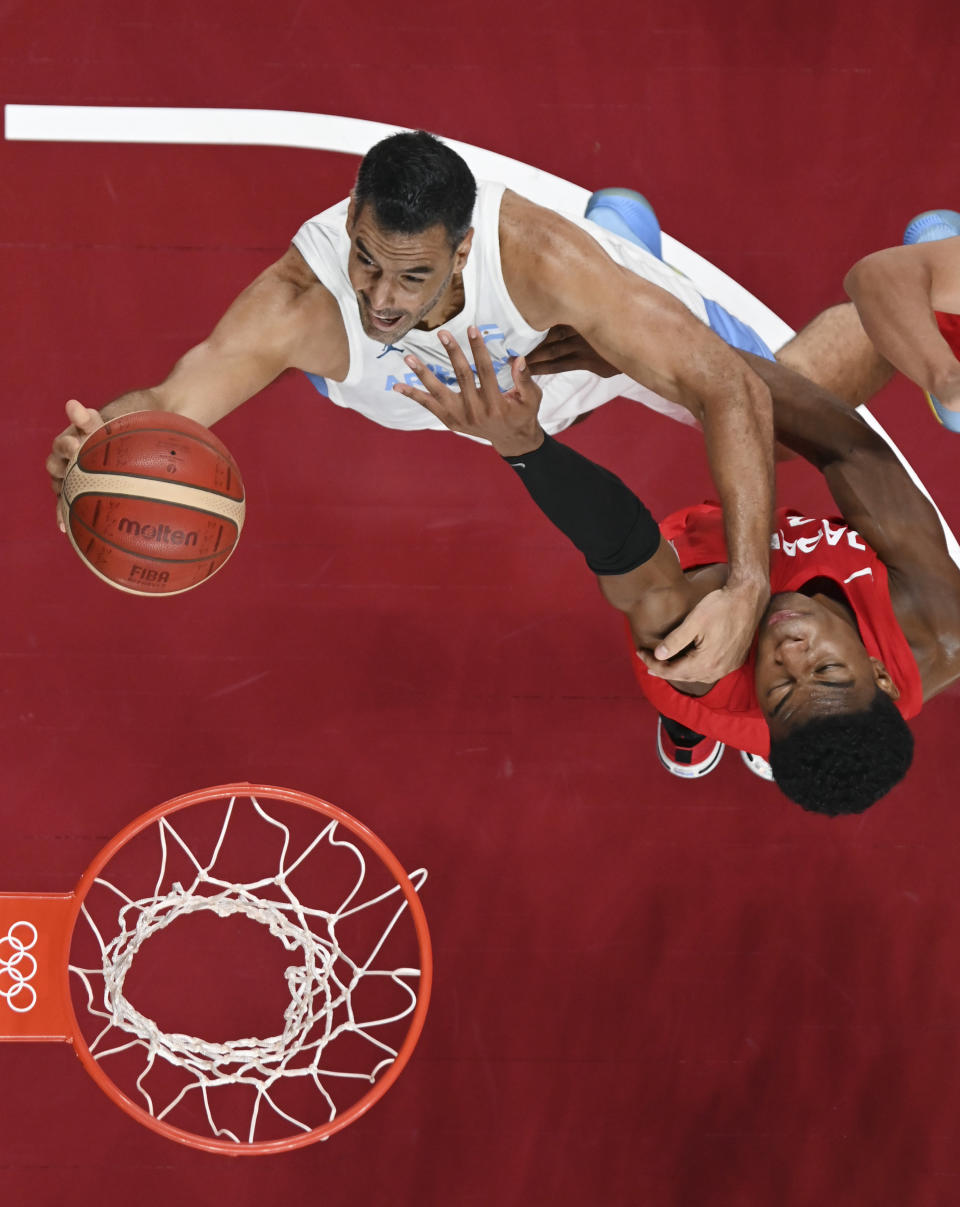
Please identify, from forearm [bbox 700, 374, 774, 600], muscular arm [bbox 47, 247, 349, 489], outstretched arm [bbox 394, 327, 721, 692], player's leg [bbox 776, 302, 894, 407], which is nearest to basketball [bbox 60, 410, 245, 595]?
muscular arm [bbox 47, 247, 349, 489]

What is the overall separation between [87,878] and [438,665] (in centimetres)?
140

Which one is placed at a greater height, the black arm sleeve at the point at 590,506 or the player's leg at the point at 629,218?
the player's leg at the point at 629,218

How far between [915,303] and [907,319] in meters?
0.05

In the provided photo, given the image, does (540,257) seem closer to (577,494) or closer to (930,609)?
(577,494)

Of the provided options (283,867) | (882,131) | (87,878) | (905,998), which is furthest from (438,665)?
(882,131)

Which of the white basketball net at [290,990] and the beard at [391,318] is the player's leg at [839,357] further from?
the white basketball net at [290,990]

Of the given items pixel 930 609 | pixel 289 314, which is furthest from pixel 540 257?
pixel 930 609

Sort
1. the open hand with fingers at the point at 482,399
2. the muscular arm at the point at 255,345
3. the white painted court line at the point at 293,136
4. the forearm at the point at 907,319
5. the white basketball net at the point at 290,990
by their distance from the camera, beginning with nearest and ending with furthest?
the open hand with fingers at the point at 482,399, the forearm at the point at 907,319, the muscular arm at the point at 255,345, the white basketball net at the point at 290,990, the white painted court line at the point at 293,136

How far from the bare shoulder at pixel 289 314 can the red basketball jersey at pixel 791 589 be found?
113 centimetres

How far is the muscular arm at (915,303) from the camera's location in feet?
9.42

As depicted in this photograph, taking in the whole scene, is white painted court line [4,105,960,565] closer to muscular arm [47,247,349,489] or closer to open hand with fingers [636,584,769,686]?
muscular arm [47,247,349,489]

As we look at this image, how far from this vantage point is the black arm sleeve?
2533 mm

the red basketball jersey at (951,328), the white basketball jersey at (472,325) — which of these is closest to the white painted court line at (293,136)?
the white basketball jersey at (472,325)

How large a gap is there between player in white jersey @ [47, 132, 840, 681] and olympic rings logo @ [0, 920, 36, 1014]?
148 centimetres
